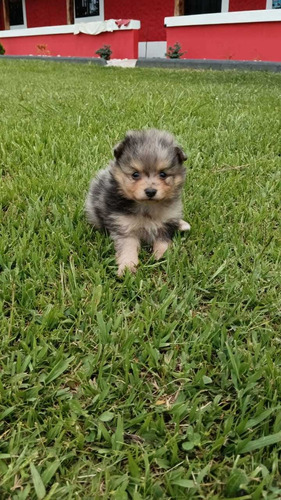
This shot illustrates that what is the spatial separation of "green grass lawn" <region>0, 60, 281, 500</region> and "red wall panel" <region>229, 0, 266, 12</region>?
53.3 ft

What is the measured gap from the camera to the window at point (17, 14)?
26578mm

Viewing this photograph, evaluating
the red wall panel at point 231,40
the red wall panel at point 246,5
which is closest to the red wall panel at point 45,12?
the red wall panel at point 231,40

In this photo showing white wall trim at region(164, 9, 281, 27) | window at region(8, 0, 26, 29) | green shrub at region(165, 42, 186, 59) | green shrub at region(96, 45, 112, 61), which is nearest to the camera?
white wall trim at region(164, 9, 281, 27)

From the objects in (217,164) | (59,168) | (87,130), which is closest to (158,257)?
(59,168)

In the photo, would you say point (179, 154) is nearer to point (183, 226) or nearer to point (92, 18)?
point (183, 226)

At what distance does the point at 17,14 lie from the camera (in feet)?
88.7

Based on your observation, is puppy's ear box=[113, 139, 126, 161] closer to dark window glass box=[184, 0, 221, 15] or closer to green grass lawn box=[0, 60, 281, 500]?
green grass lawn box=[0, 60, 281, 500]

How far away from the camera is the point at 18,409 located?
167cm

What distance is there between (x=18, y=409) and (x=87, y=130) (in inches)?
157

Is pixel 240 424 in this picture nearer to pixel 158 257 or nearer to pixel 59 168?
pixel 158 257

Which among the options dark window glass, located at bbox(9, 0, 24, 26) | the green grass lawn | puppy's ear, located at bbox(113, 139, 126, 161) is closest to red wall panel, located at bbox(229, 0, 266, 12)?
dark window glass, located at bbox(9, 0, 24, 26)

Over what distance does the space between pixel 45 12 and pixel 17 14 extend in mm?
2888

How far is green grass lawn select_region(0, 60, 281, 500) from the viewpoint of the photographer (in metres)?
1.47

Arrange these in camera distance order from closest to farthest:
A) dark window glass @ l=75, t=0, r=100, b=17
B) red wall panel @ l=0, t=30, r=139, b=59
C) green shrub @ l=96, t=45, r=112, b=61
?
green shrub @ l=96, t=45, r=112, b=61 → red wall panel @ l=0, t=30, r=139, b=59 → dark window glass @ l=75, t=0, r=100, b=17
